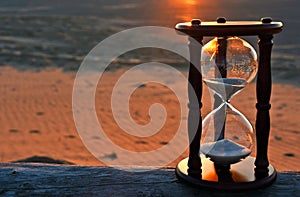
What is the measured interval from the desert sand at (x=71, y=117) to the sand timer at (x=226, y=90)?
13.3 feet

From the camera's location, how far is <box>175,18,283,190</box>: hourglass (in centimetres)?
197

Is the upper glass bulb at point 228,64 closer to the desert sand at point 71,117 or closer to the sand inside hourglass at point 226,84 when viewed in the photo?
the sand inside hourglass at point 226,84

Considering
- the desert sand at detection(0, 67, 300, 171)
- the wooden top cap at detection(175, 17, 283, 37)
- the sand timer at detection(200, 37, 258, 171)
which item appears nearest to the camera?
the wooden top cap at detection(175, 17, 283, 37)

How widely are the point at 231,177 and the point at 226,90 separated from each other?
35cm

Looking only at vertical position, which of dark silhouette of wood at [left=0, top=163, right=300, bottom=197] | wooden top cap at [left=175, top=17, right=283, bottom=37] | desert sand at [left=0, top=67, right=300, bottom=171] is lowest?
desert sand at [left=0, top=67, right=300, bottom=171]

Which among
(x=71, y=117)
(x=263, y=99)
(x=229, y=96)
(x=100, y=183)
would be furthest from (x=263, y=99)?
(x=71, y=117)

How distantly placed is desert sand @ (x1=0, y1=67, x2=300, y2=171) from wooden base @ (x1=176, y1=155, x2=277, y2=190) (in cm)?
406

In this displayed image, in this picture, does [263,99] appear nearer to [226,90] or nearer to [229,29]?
[226,90]

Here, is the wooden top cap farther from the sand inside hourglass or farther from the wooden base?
the wooden base

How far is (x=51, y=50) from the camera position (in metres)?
13.2

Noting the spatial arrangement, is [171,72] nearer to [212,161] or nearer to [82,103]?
[82,103]

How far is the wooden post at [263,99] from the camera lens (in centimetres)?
200

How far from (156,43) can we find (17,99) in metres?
5.09

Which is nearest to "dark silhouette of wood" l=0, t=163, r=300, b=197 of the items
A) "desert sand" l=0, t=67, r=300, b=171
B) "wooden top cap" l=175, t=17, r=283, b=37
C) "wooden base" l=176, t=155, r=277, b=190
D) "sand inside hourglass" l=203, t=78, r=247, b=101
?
"wooden base" l=176, t=155, r=277, b=190
